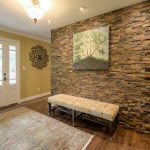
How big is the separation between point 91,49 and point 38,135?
7.29 ft

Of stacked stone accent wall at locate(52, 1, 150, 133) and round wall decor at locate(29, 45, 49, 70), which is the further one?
round wall decor at locate(29, 45, 49, 70)

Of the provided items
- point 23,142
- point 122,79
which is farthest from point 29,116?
point 122,79

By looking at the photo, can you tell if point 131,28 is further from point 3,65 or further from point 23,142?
point 3,65

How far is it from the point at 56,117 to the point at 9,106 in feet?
6.13

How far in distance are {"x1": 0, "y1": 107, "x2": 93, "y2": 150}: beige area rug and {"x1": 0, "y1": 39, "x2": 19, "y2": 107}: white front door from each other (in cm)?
106

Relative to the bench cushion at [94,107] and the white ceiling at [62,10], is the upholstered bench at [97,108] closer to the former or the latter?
the bench cushion at [94,107]

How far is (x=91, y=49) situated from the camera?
9.77 ft

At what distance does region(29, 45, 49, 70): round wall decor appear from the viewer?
4812 millimetres

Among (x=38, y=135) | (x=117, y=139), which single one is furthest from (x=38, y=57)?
(x=117, y=139)

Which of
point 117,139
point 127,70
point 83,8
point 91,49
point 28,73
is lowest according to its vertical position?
point 117,139

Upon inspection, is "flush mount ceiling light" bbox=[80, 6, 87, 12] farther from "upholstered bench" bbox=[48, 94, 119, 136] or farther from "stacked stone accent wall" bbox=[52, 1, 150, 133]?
"upholstered bench" bbox=[48, 94, 119, 136]

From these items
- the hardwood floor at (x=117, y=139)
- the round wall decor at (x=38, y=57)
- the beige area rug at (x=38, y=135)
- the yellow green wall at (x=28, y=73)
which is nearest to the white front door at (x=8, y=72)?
the yellow green wall at (x=28, y=73)

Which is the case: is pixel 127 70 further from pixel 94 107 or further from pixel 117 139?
pixel 117 139

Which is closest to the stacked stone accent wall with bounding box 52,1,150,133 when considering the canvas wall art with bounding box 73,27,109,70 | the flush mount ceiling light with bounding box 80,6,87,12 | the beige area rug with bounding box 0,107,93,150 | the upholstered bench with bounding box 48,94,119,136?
the canvas wall art with bounding box 73,27,109,70
